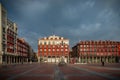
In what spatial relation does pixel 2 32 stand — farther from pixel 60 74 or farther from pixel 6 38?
pixel 60 74

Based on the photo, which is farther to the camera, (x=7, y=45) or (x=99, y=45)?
(x=99, y=45)

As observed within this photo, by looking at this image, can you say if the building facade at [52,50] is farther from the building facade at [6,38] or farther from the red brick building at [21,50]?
the building facade at [6,38]

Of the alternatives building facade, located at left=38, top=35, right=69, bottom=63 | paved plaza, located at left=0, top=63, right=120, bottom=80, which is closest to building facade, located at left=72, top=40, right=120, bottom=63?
building facade, located at left=38, top=35, right=69, bottom=63

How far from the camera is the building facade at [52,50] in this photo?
120 meters

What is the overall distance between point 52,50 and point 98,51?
30387 mm

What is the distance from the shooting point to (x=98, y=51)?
399 ft

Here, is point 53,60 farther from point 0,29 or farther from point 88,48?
point 0,29

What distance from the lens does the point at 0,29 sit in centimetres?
7438

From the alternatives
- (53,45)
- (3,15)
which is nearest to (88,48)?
(53,45)

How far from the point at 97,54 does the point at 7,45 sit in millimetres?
62681

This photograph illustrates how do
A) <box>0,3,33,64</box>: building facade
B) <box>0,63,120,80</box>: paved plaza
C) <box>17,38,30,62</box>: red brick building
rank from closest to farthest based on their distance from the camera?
<box>0,63,120,80</box>: paved plaza, <box>0,3,33,64</box>: building facade, <box>17,38,30,62</box>: red brick building

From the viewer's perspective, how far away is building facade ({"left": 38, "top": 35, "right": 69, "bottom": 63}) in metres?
120

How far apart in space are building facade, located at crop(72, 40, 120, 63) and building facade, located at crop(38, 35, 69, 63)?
955cm

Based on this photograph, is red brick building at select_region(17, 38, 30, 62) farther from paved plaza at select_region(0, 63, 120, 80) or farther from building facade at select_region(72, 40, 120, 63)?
paved plaza at select_region(0, 63, 120, 80)
